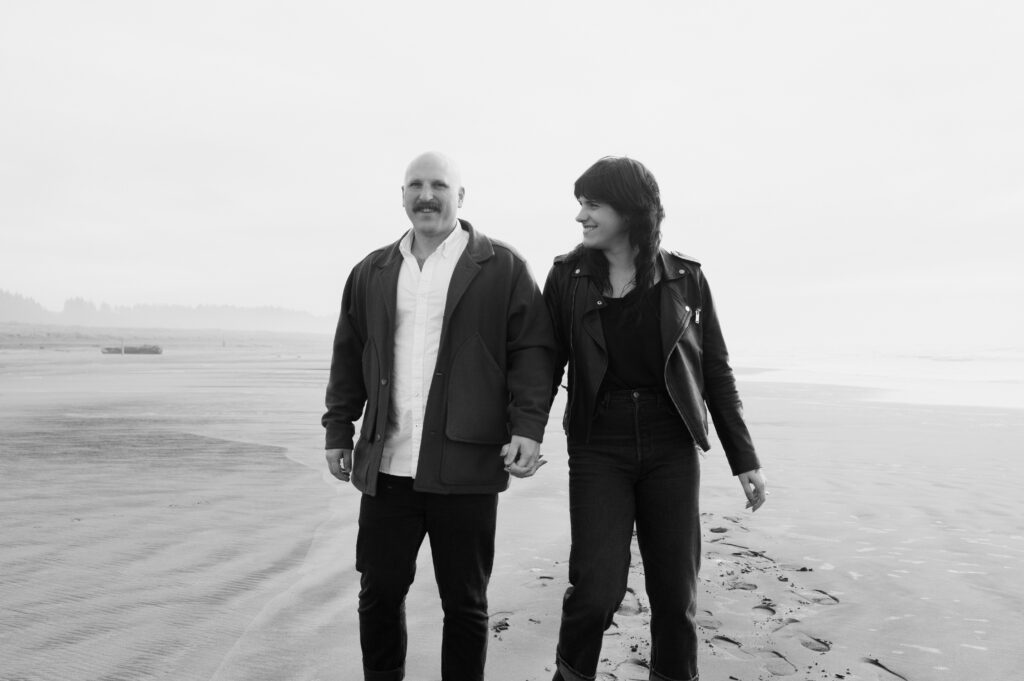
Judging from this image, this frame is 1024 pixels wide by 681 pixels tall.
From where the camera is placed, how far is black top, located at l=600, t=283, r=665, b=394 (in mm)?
3000

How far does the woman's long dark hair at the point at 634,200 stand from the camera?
3.01 meters

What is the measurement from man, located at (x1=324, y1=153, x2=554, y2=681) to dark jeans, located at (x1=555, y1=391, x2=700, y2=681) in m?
0.29

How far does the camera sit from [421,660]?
3.54 metres

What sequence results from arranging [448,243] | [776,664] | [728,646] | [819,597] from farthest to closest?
[819,597]
[728,646]
[776,664]
[448,243]

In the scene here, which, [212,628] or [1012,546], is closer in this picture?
[212,628]

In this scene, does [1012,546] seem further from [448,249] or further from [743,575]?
[448,249]

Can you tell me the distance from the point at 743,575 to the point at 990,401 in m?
14.8

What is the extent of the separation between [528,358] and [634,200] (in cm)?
76

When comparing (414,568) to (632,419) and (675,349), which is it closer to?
(632,419)

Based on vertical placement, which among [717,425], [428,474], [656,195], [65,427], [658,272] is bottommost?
[65,427]

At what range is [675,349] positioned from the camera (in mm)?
2957

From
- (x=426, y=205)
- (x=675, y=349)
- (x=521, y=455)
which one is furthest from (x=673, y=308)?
(x=426, y=205)

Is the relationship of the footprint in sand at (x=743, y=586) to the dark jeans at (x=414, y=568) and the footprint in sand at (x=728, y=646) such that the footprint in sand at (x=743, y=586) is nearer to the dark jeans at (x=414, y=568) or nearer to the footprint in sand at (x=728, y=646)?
the footprint in sand at (x=728, y=646)

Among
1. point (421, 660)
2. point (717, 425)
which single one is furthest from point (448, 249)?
point (421, 660)
